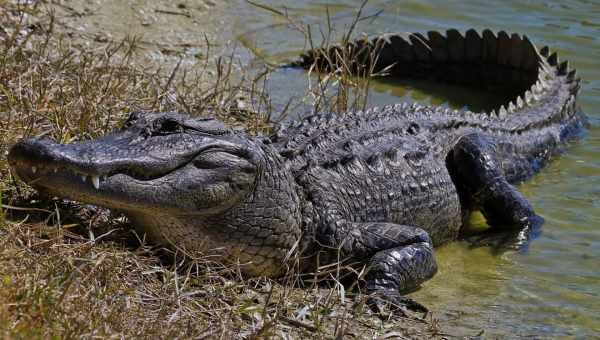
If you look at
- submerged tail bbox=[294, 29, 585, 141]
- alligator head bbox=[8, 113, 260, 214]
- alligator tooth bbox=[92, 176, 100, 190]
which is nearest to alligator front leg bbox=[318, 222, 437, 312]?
alligator head bbox=[8, 113, 260, 214]

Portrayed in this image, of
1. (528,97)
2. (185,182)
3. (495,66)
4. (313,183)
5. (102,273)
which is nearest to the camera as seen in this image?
(102,273)

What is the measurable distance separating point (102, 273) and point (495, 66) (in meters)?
5.68

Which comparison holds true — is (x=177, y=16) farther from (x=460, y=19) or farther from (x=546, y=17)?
(x=546, y=17)

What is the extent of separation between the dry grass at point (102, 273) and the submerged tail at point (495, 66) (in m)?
2.70

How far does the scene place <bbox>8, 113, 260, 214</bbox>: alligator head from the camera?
164 inches

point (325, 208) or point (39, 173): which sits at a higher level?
point (39, 173)

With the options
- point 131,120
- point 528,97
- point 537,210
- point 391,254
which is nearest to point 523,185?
point 537,210

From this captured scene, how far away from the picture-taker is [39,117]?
541 centimetres

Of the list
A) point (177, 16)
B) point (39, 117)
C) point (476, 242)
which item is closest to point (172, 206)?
point (39, 117)

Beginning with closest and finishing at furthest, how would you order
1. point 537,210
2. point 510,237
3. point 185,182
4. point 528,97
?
point 185,182 < point 510,237 < point 537,210 < point 528,97

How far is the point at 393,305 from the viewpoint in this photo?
4820 millimetres

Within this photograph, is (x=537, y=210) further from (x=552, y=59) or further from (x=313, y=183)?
(x=552, y=59)

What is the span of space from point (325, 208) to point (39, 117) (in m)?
1.68

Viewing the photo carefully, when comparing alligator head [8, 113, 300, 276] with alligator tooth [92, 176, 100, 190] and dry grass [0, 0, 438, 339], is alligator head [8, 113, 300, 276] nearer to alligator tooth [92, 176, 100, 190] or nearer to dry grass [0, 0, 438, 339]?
alligator tooth [92, 176, 100, 190]
